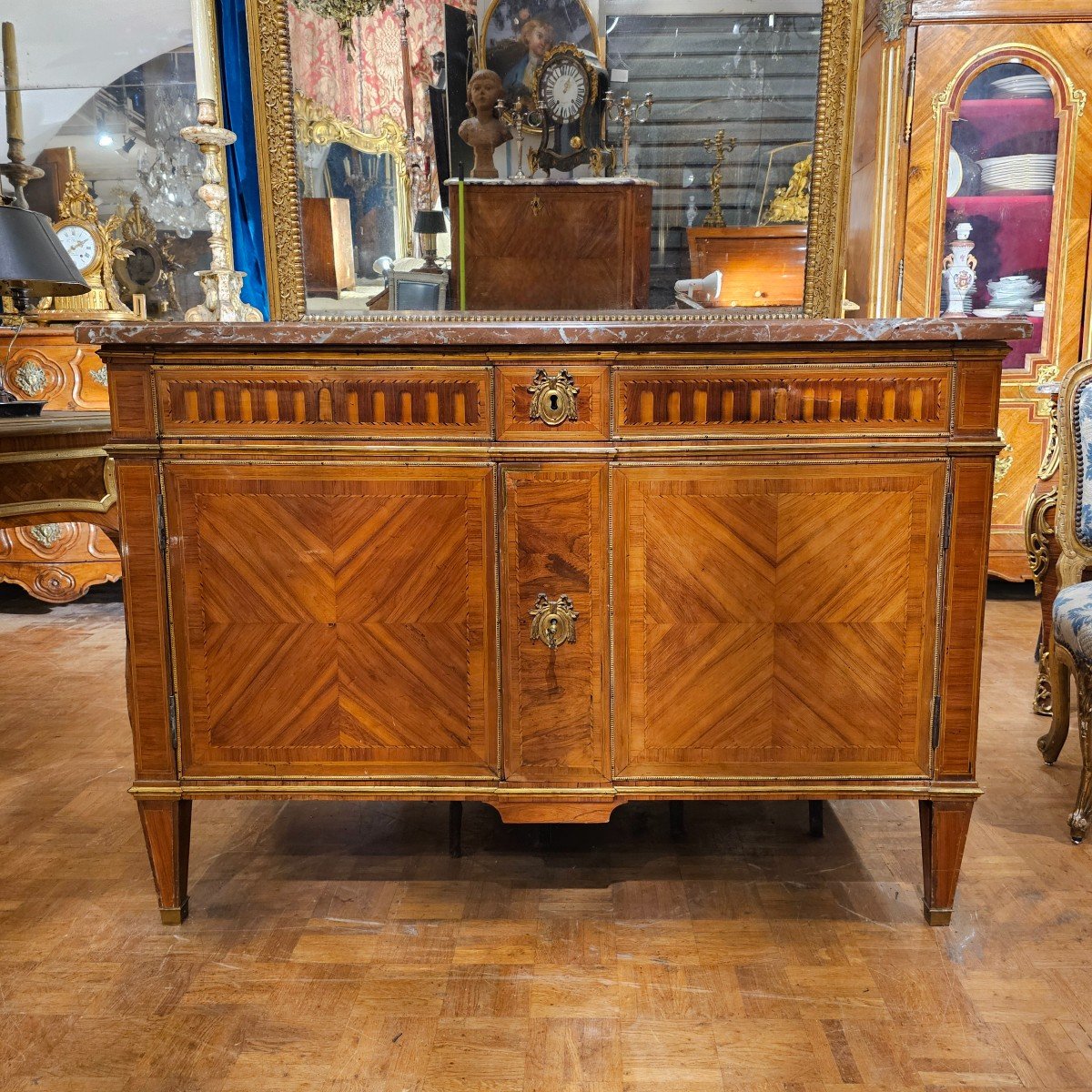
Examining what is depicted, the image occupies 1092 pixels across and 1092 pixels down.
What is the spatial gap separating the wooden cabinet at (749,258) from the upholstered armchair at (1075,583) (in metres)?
0.72

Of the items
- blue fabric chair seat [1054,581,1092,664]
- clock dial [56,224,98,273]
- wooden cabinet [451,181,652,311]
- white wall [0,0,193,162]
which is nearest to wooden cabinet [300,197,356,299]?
wooden cabinet [451,181,652,311]

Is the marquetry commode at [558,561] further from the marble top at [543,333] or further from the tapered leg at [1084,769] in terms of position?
the tapered leg at [1084,769]

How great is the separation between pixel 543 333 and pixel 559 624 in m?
0.49

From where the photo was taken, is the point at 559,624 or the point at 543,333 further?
the point at 559,624

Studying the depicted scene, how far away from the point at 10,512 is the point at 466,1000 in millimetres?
2122

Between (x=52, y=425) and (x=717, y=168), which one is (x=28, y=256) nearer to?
(x=52, y=425)

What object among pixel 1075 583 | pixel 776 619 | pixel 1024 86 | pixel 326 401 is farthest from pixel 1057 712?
pixel 1024 86

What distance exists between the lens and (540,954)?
161cm

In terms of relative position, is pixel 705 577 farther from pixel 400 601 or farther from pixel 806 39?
pixel 806 39

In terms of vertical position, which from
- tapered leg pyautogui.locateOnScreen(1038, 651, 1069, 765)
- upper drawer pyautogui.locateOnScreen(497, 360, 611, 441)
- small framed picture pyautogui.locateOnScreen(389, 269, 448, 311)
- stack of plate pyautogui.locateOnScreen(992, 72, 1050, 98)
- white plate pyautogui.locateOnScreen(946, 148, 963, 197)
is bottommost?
tapered leg pyautogui.locateOnScreen(1038, 651, 1069, 765)

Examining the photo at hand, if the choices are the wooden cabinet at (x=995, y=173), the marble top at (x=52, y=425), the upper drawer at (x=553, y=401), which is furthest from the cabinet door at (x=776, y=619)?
the wooden cabinet at (x=995, y=173)

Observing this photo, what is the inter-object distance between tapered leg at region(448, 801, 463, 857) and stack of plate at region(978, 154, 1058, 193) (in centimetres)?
348

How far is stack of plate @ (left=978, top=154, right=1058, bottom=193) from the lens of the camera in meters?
3.82

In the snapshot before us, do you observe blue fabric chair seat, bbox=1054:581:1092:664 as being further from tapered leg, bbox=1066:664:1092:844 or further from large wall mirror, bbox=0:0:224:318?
large wall mirror, bbox=0:0:224:318
